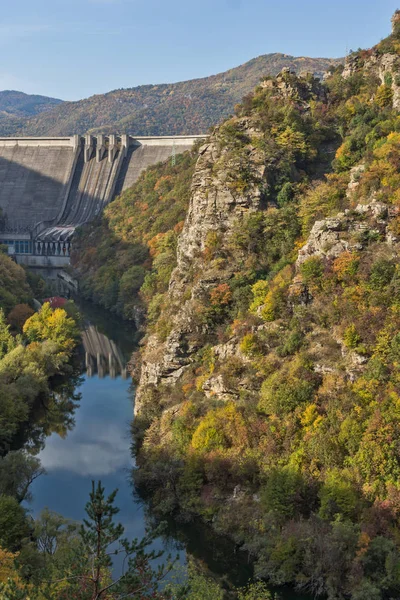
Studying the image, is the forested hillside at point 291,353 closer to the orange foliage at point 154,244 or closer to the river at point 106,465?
the river at point 106,465

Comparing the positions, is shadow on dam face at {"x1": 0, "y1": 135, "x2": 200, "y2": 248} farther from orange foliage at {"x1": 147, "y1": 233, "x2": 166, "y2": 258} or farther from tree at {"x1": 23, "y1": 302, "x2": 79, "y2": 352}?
tree at {"x1": 23, "y1": 302, "x2": 79, "y2": 352}

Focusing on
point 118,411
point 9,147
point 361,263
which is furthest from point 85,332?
point 9,147

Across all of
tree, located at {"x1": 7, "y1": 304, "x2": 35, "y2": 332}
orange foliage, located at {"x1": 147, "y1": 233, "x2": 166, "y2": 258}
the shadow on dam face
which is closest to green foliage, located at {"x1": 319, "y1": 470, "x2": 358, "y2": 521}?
tree, located at {"x1": 7, "y1": 304, "x2": 35, "y2": 332}

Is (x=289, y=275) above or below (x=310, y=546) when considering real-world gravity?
above

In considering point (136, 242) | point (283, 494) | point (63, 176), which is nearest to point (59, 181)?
point (63, 176)

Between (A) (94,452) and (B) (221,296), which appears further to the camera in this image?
(B) (221,296)

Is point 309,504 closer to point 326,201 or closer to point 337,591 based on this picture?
point 337,591

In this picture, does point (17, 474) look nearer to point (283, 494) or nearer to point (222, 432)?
point (222, 432)
